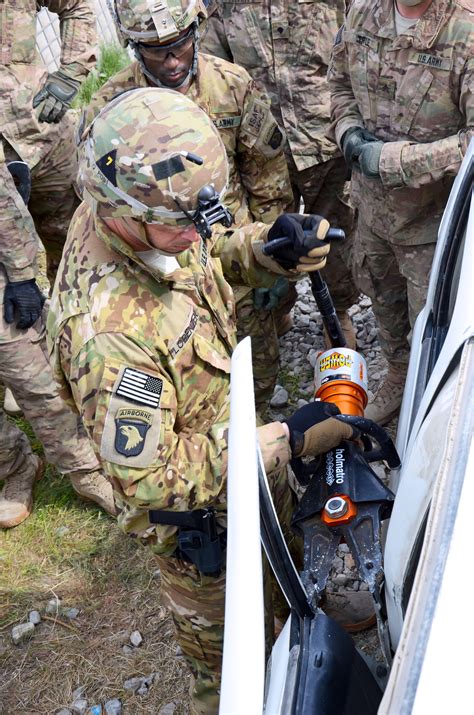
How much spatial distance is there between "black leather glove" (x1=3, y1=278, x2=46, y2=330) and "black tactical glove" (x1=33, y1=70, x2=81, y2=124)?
3.36ft

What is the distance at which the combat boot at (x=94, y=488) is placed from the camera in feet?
12.2

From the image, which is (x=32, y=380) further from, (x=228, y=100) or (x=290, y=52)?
(x=290, y=52)

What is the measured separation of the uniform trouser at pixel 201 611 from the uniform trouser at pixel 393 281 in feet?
3.93

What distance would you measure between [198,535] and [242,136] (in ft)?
5.87

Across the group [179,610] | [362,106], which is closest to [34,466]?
[179,610]

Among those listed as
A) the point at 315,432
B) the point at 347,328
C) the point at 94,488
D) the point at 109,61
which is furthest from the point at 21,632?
the point at 109,61

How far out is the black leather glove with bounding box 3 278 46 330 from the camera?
3.48m

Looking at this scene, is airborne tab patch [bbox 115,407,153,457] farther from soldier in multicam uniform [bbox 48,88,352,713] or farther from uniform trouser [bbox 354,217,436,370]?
uniform trouser [bbox 354,217,436,370]

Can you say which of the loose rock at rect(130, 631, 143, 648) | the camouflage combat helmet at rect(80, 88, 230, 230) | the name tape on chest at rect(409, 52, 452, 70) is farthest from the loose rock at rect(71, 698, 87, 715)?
the name tape on chest at rect(409, 52, 452, 70)

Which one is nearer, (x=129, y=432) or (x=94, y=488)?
(x=129, y=432)

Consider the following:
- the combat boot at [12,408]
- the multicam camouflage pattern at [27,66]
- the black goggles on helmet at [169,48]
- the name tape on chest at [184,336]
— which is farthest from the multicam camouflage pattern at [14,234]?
the name tape on chest at [184,336]

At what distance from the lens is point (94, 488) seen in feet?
12.2

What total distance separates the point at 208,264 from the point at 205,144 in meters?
0.57

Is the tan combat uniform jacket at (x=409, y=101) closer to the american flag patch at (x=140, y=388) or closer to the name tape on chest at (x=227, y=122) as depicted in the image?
the name tape on chest at (x=227, y=122)
